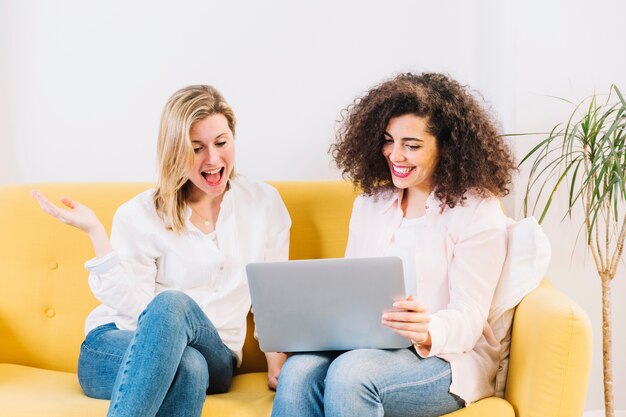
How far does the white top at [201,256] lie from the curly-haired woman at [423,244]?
0.92 feet

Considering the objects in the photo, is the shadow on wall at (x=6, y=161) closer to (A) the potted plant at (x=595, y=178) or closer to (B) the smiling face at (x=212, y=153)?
(B) the smiling face at (x=212, y=153)

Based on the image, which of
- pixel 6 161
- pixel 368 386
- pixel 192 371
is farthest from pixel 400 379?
pixel 6 161

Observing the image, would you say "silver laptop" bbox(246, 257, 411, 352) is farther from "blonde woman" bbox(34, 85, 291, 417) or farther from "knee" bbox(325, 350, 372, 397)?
"blonde woman" bbox(34, 85, 291, 417)

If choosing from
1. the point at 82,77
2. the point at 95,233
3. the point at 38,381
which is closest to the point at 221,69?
the point at 82,77

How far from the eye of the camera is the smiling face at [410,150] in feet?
6.02

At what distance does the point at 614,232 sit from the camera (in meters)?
2.21

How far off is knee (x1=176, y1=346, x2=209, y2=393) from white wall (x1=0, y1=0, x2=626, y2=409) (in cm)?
97

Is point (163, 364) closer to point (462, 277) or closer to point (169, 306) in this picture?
point (169, 306)

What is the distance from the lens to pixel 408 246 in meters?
1.85

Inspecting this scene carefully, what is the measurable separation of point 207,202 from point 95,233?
0.35 m

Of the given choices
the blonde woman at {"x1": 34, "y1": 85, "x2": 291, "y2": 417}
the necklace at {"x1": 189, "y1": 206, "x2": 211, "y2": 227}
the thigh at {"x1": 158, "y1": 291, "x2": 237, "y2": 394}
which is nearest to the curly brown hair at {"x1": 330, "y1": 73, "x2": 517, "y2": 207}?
the blonde woman at {"x1": 34, "y1": 85, "x2": 291, "y2": 417}

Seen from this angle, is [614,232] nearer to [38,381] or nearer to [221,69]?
[221,69]

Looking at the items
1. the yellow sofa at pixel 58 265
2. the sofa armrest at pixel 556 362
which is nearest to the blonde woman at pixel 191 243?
the yellow sofa at pixel 58 265

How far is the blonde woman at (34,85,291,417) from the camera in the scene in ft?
6.11
